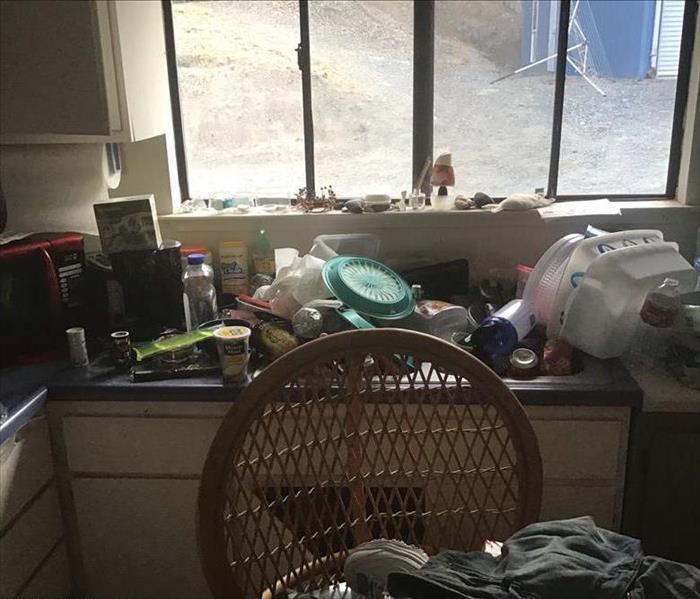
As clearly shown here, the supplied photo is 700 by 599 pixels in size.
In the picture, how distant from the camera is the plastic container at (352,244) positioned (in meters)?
1.99

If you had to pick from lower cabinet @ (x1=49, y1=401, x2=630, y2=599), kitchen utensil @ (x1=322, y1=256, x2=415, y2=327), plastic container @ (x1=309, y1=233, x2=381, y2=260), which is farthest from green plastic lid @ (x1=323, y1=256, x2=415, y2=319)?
lower cabinet @ (x1=49, y1=401, x2=630, y2=599)

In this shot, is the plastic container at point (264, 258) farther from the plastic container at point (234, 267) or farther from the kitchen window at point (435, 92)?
the kitchen window at point (435, 92)

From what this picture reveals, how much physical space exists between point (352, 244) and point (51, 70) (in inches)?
35.5

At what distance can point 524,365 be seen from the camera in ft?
5.09

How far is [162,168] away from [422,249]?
0.85 meters

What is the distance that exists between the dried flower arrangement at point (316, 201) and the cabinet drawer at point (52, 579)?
3.74 ft

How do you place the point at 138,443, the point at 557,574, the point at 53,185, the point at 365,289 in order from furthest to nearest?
1. the point at 53,185
2. the point at 365,289
3. the point at 138,443
4. the point at 557,574

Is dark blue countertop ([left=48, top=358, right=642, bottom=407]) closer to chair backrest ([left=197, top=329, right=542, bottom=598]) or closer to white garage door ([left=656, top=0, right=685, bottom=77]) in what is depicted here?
chair backrest ([left=197, top=329, right=542, bottom=598])

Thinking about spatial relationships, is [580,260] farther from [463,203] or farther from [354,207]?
[354,207]

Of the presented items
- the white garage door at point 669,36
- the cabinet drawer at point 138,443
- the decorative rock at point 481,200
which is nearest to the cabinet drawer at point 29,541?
the cabinet drawer at point 138,443

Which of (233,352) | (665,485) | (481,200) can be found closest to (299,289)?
(233,352)

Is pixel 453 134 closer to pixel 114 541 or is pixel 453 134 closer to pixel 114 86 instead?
pixel 114 86

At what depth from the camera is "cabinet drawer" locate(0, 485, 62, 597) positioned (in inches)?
56.1

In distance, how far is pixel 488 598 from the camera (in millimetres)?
702
